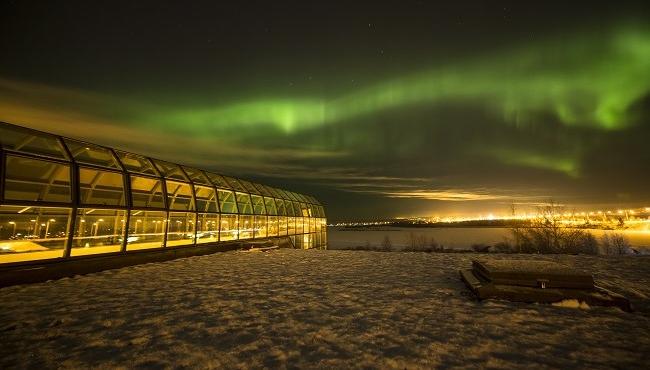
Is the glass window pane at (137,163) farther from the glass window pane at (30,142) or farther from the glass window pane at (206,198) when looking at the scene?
the glass window pane at (206,198)

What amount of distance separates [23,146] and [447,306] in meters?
14.1

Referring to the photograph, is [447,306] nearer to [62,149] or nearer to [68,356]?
[68,356]

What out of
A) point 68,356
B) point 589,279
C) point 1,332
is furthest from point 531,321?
point 1,332

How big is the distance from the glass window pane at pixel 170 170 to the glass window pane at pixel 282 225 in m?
10.4

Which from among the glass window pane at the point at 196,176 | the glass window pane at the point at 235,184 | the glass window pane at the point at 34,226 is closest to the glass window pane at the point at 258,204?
the glass window pane at the point at 235,184

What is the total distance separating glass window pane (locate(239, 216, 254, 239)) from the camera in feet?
66.3

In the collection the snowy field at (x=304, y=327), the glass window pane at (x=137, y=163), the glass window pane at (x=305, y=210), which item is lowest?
the snowy field at (x=304, y=327)

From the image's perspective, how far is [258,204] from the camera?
917 inches

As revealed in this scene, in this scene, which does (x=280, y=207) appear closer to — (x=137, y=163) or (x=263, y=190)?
(x=263, y=190)

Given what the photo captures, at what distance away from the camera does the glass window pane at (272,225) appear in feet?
77.4

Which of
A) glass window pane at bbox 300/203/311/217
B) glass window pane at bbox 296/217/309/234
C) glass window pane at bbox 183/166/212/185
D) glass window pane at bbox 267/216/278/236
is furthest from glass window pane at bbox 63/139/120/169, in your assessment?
glass window pane at bbox 300/203/311/217

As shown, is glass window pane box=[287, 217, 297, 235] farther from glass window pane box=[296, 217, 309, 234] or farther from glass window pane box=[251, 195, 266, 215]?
glass window pane box=[251, 195, 266, 215]

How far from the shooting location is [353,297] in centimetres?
700

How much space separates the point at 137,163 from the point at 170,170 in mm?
1835
